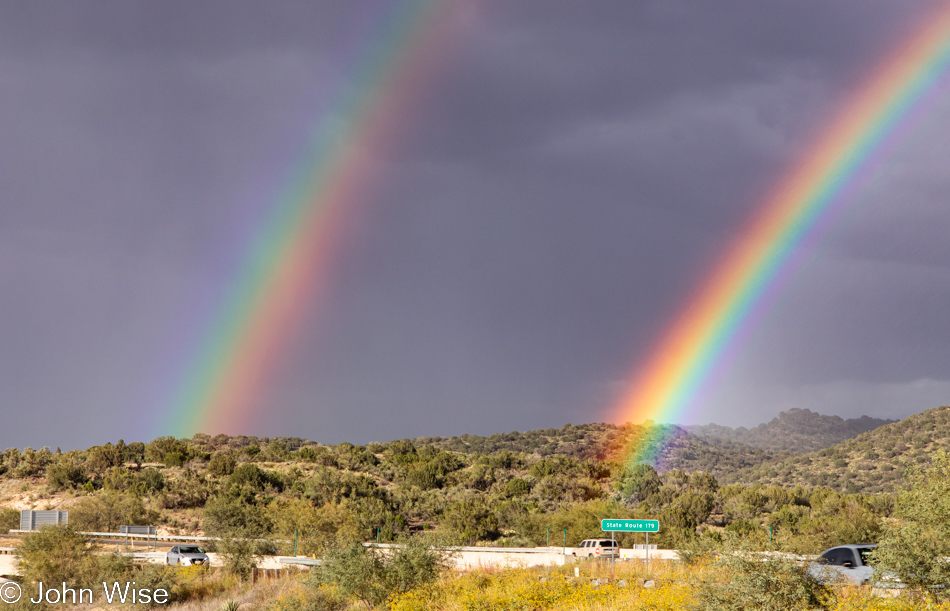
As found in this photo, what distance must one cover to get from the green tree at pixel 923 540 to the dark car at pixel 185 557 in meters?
29.1

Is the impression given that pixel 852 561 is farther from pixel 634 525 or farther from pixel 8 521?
pixel 8 521

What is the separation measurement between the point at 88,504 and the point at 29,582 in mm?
30535

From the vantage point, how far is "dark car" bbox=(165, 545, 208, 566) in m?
37.6

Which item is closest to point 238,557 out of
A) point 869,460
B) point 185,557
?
point 185,557

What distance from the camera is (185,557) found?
38281 millimetres

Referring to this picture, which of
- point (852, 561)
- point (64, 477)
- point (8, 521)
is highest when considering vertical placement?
point (64, 477)

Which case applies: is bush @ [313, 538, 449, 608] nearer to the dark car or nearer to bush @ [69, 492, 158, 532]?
the dark car

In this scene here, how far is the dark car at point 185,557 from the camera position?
1482 inches

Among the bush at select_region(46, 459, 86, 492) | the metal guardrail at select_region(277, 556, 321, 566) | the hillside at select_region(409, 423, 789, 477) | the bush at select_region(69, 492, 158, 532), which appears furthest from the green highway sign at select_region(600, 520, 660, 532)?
the hillside at select_region(409, 423, 789, 477)

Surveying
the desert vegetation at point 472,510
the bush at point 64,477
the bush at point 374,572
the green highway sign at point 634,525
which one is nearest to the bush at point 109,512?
the desert vegetation at point 472,510

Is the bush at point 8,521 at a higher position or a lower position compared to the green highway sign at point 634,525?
higher

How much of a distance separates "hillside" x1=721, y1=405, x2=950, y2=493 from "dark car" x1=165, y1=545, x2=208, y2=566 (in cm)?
6416

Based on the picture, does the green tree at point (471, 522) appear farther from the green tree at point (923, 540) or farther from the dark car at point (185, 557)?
the green tree at point (923, 540)

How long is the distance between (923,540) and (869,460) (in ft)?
279
